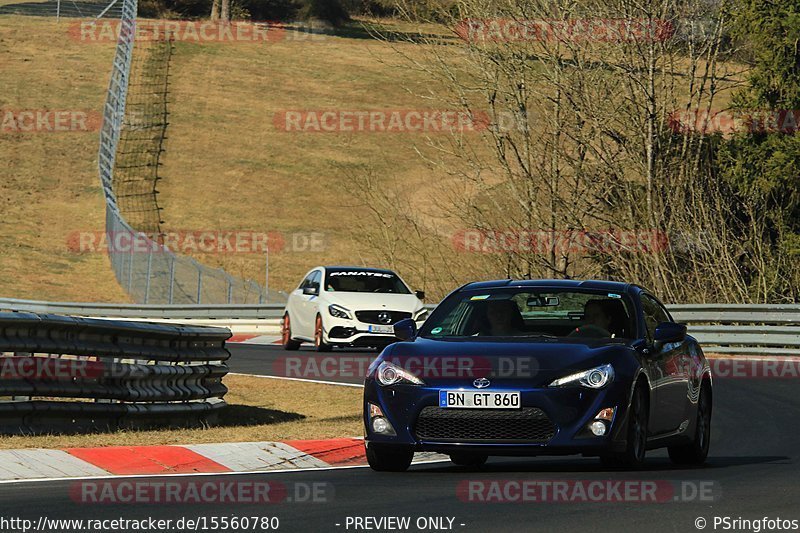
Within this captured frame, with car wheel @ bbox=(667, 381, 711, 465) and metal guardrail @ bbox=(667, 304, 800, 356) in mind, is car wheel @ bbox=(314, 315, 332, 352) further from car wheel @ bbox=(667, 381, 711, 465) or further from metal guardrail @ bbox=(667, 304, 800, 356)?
car wheel @ bbox=(667, 381, 711, 465)

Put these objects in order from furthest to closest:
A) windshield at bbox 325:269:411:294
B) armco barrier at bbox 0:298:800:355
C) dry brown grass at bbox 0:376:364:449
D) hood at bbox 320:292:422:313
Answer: windshield at bbox 325:269:411:294 → hood at bbox 320:292:422:313 → armco barrier at bbox 0:298:800:355 → dry brown grass at bbox 0:376:364:449

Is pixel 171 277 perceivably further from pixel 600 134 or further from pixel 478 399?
pixel 478 399

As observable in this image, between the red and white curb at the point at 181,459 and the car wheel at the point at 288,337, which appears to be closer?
the red and white curb at the point at 181,459

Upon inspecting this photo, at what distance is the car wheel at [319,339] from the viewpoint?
91.1ft

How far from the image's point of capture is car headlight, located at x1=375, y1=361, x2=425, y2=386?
36.3 feet

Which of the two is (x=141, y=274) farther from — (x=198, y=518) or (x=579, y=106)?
(x=198, y=518)

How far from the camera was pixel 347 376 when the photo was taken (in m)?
23.0

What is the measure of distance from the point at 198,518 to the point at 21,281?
4093 cm

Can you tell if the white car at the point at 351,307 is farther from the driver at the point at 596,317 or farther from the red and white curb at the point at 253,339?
the driver at the point at 596,317

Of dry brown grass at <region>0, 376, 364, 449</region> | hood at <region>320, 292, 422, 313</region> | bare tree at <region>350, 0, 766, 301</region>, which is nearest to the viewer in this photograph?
dry brown grass at <region>0, 376, 364, 449</region>

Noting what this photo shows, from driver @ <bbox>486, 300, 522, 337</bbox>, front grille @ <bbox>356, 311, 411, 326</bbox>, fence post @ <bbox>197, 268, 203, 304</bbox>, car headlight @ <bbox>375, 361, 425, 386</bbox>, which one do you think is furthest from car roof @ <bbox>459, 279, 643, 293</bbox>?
fence post @ <bbox>197, 268, 203, 304</bbox>


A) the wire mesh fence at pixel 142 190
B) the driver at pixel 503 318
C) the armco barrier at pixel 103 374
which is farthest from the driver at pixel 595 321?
the wire mesh fence at pixel 142 190

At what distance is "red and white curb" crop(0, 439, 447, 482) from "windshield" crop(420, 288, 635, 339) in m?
1.39

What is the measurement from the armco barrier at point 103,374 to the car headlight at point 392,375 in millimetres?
3316
